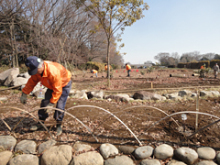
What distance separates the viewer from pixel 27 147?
96.2 inches

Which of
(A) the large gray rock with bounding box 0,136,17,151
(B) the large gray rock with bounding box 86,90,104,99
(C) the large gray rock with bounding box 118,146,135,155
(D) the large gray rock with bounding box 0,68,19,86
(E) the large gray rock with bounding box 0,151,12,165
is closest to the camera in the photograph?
(E) the large gray rock with bounding box 0,151,12,165

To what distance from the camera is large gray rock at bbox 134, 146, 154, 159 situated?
2.26 meters

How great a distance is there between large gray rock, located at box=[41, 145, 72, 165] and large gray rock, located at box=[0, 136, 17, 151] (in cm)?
74

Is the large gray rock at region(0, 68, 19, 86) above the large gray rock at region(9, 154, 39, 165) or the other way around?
above

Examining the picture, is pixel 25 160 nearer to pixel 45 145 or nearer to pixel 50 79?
pixel 45 145

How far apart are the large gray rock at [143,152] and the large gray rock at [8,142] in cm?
216

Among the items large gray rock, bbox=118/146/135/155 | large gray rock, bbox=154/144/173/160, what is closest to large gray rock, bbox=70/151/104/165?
large gray rock, bbox=118/146/135/155

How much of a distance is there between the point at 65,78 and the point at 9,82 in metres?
6.81

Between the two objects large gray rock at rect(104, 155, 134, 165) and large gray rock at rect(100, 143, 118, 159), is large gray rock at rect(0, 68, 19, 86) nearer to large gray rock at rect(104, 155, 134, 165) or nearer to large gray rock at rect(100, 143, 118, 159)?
large gray rock at rect(100, 143, 118, 159)

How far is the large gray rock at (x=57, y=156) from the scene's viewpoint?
2.22 m

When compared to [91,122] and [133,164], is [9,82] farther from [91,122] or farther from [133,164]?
[133,164]

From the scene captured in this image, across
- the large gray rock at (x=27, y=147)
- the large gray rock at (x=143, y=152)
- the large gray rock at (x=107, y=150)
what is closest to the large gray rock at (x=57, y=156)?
the large gray rock at (x=27, y=147)

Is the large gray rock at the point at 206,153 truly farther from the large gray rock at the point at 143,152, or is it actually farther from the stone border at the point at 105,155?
the large gray rock at the point at 143,152

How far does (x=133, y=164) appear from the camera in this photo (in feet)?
7.14
